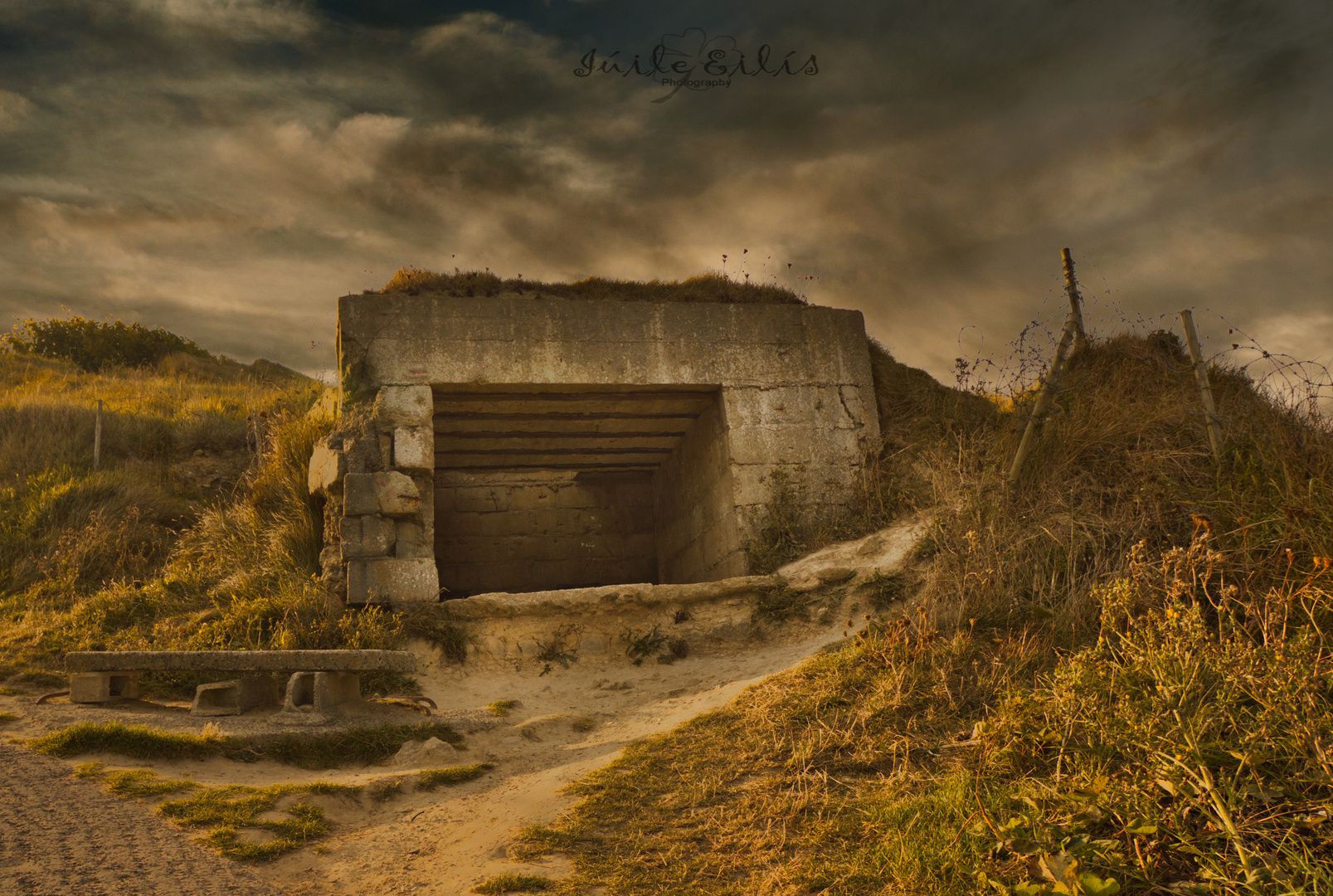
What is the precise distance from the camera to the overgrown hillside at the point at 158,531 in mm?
6828

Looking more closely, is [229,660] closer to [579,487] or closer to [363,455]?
[363,455]

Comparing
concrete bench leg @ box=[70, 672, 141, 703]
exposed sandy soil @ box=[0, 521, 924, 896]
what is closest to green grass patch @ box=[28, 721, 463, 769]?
exposed sandy soil @ box=[0, 521, 924, 896]

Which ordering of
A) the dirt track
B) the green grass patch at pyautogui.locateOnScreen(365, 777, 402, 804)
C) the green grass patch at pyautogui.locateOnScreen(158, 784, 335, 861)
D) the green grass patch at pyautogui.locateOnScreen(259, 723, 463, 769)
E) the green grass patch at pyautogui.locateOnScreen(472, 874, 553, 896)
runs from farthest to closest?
the green grass patch at pyautogui.locateOnScreen(259, 723, 463, 769), the green grass patch at pyautogui.locateOnScreen(365, 777, 402, 804), the green grass patch at pyautogui.locateOnScreen(158, 784, 335, 861), the green grass patch at pyautogui.locateOnScreen(472, 874, 553, 896), the dirt track

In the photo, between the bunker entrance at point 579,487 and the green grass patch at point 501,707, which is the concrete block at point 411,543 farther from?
the green grass patch at point 501,707

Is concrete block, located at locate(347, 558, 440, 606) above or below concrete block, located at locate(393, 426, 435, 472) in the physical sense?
below

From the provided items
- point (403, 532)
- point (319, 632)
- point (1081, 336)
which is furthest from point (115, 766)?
point (1081, 336)

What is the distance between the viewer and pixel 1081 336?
25.2 feet

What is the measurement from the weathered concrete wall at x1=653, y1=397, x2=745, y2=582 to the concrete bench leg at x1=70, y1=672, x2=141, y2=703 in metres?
4.97

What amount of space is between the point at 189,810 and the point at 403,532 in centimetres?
415

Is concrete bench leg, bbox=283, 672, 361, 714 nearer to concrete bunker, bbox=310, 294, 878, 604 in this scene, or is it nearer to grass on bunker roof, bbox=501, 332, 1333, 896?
concrete bunker, bbox=310, 294, 878, 604

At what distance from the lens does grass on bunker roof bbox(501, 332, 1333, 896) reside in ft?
9.03

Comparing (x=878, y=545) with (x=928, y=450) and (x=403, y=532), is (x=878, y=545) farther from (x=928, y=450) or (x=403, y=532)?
(x=403, y=532)

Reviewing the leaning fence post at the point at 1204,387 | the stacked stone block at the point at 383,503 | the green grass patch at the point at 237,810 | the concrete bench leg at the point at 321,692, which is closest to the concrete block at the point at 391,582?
the stacked stone block at the point at 383,503

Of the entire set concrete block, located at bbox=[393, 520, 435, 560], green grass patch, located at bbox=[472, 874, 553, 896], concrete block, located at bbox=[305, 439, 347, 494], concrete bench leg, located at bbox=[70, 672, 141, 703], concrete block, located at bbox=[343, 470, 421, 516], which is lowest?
green grass patch, located at bbox=[472, 874, 553, 896]
